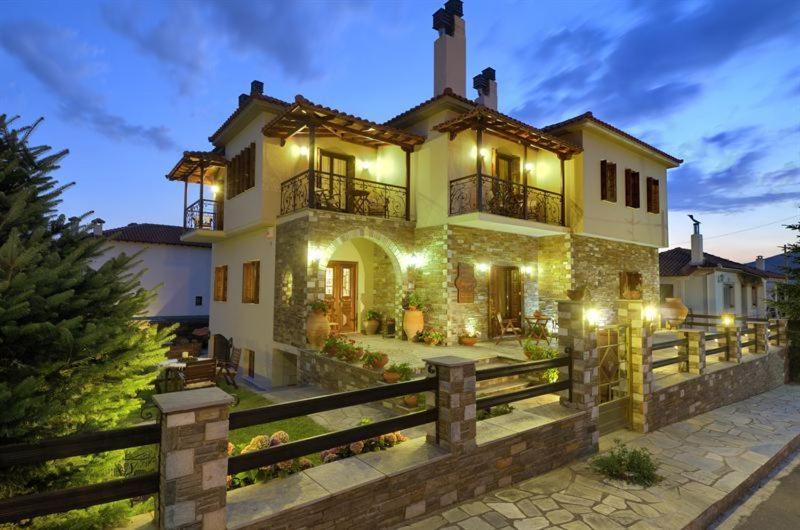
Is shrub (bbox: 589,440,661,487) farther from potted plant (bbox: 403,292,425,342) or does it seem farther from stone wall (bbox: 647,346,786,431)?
potted plant (bbox: 403,292,425,342)

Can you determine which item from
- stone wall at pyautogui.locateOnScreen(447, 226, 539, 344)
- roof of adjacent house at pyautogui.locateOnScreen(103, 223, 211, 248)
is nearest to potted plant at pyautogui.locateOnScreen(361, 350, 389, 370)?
stone wall at pyautogui.locateOnScreen(447, 226, 539, 344)

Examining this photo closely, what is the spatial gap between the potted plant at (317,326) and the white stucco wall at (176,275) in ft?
47.9

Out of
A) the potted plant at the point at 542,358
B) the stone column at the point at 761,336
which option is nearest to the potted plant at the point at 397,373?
the potted plant at the point at 542,358

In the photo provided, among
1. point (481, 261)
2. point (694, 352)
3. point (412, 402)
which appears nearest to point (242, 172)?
point (481, 261)

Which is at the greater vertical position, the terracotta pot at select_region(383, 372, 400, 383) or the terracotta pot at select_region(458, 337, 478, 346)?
the terracotta pot at select_region(458, 337, 478, 346)

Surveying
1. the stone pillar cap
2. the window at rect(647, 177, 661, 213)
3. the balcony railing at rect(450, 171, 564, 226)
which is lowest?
the stone pillar cap

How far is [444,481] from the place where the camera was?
14.8ft

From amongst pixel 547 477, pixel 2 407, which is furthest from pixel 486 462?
pixel 2 407

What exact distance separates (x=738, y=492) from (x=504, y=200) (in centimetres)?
824

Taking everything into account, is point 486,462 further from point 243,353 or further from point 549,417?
point 243,353

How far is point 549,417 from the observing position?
5.87 metres

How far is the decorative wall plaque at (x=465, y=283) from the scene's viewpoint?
11844mm

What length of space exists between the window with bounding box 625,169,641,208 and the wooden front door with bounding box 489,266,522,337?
5162mm

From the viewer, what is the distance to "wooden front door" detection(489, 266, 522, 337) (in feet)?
42.0
